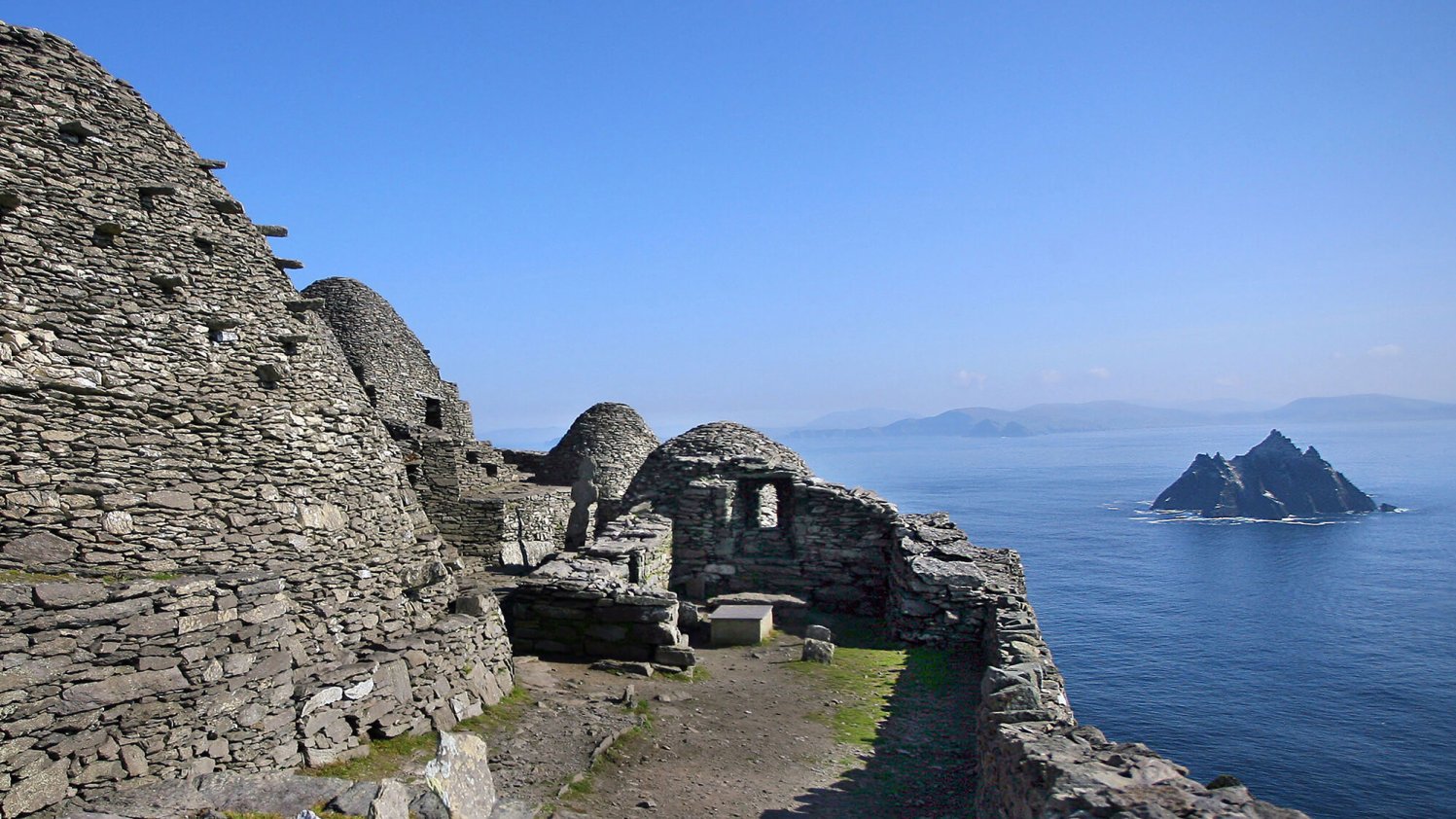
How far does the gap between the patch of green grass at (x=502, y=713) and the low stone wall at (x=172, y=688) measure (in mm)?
194

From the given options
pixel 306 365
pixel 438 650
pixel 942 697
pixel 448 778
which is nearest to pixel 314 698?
pixel 438 650

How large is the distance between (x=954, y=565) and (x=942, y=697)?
10.3 feet

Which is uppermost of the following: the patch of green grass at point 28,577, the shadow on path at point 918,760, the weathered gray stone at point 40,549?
the weathered gray stone at point 40,549

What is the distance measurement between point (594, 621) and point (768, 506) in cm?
730

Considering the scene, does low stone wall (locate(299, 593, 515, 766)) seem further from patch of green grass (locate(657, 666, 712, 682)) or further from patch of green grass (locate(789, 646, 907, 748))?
patch of green grass (locate(789, 646, 907, 748))

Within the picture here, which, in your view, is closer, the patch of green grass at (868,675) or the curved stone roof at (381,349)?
the patch of green grass at (868,675)

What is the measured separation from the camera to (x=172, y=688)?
25.7 feet

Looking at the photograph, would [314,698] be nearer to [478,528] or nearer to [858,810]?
[858,810]

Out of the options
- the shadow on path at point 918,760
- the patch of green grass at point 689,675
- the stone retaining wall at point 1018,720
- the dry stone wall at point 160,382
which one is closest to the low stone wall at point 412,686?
the dry stone wall at point 160,382

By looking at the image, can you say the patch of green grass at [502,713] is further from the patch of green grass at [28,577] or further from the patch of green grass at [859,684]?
the patch of green grass at [28,577]

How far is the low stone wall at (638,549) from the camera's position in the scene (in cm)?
1547

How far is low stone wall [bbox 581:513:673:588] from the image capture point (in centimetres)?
1547

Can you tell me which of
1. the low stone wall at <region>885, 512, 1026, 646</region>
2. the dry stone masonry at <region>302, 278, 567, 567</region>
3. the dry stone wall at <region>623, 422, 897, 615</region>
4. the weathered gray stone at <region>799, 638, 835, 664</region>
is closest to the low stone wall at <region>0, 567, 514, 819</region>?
the weathered gray stone at <region>799, 638, 835, 664</region>

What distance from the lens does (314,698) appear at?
8836 mm
